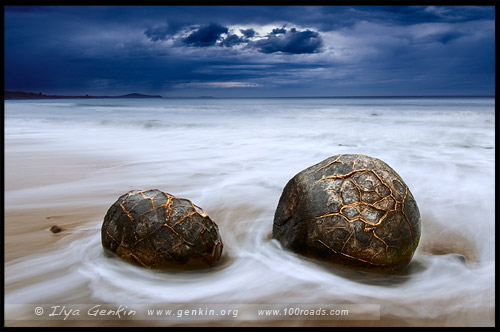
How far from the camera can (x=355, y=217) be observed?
317cm

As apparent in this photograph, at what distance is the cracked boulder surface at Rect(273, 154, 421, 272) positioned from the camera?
3154mm

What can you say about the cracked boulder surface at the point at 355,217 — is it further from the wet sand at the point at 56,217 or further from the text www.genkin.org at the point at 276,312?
the wet sand at the point at 56,217

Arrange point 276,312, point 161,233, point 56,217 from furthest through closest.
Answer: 1. point 56,217
2. point 161,233
3. point 276,312

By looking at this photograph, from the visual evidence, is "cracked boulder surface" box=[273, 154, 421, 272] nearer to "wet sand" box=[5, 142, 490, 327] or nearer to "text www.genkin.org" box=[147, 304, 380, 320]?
"text www.genkin.org" box=[147, 304, 380, 320]

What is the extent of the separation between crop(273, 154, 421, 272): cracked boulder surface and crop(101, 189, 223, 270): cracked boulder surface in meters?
0.74

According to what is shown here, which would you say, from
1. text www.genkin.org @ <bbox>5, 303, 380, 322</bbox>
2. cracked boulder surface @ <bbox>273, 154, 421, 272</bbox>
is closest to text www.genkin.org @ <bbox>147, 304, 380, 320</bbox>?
text www.genkin.org @ <bbox>5, 303, 380, 322</bbox>

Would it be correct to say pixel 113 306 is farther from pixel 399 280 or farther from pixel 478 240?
pixel 478 240

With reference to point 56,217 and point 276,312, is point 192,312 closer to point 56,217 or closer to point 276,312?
point 276,312

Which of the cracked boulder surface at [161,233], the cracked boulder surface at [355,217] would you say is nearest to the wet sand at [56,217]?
the cracked boulder surface at [161,233]

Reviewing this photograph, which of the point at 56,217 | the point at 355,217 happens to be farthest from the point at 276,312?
the point at 56,217

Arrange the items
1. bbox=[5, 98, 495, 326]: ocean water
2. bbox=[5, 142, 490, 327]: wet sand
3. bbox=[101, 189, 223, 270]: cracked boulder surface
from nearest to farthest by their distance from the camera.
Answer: bbox=[5, 142, 490, 327]: wet sand < bbox=[5, 98, 495, 326]: ocean water < bbox=[101, 189, 223, 270]: cracked boulder surface

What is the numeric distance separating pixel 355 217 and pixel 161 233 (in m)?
1.42

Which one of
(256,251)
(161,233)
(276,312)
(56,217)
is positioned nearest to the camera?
(276,312)

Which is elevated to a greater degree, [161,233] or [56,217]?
[161,233]
